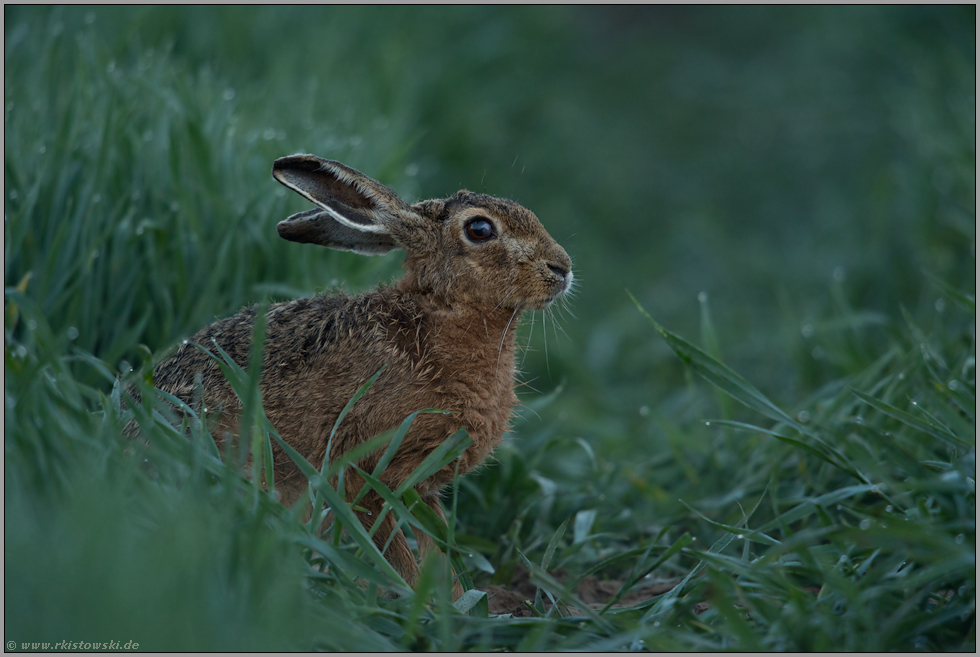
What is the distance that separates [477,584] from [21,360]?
207cm

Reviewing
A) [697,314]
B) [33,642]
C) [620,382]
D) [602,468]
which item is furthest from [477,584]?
[697,314]

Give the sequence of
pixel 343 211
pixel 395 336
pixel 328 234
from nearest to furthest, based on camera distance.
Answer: pixel 395 336 < pixel 343 211 < pixel 328 234

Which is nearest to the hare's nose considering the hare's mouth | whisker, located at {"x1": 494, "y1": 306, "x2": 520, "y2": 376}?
the hare's mouth

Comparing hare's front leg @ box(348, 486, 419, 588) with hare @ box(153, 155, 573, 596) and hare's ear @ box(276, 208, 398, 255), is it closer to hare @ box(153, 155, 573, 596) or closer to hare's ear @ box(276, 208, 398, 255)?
hare @ box(153, 155, 573, 596)

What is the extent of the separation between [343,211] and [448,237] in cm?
48

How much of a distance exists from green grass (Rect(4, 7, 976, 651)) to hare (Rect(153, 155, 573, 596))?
25 centimetres

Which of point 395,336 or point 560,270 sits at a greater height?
point 560,270

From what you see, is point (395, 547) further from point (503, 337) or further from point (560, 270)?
point (560, 270)

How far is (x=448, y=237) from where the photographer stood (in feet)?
12.7

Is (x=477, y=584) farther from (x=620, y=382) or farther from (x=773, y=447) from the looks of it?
(x=620, y=382)

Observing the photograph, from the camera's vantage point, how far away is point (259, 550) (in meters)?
2.48

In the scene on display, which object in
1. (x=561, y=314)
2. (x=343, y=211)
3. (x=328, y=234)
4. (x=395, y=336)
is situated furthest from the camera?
(x=561, y=314)

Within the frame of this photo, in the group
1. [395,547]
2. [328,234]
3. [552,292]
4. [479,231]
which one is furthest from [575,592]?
[328,234]

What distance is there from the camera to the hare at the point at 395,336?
11.3 feet
